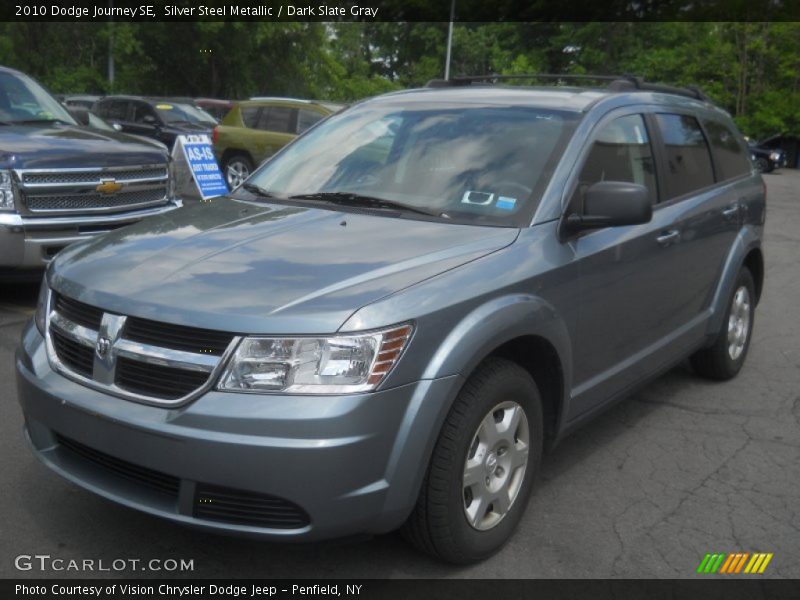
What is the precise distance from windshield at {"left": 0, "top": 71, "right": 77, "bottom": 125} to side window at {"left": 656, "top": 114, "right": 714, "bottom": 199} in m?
5.39

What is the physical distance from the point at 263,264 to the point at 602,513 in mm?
1791

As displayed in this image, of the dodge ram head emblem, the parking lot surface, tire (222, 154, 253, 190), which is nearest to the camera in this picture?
the dodge ram head emblem

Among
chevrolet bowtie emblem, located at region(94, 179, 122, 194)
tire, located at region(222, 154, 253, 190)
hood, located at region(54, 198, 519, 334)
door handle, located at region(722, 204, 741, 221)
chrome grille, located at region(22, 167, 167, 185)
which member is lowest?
tire, located at region(222, 154, 253, 190)

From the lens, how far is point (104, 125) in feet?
31.2

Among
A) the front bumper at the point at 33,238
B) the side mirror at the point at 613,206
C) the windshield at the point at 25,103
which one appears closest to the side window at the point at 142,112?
the windshield at the point at 25,103

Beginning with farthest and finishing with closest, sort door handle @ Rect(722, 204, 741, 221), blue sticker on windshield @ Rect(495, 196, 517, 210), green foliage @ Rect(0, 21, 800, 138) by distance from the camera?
1. green foliage @ Rect(0, 21, 800, 138)
2. door handle @ Rect(722, 204, 741, 221)
3. blue sticker on windshield @ Rect(495, 196, 517, 210)

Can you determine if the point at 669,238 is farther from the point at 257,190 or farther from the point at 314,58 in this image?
the point at 314,58

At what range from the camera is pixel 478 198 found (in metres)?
3.91

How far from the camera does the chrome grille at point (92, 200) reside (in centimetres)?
685

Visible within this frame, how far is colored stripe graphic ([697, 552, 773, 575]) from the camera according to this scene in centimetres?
347

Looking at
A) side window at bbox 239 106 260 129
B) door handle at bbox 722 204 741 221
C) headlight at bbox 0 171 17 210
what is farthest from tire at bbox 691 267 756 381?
side window at bbox 239 106 260 129

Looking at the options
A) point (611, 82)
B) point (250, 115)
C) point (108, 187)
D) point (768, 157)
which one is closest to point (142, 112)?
point (250, 115)

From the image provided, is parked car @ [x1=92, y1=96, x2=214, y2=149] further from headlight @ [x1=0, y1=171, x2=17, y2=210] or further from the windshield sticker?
the windshield sticker

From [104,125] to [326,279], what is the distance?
719cm
